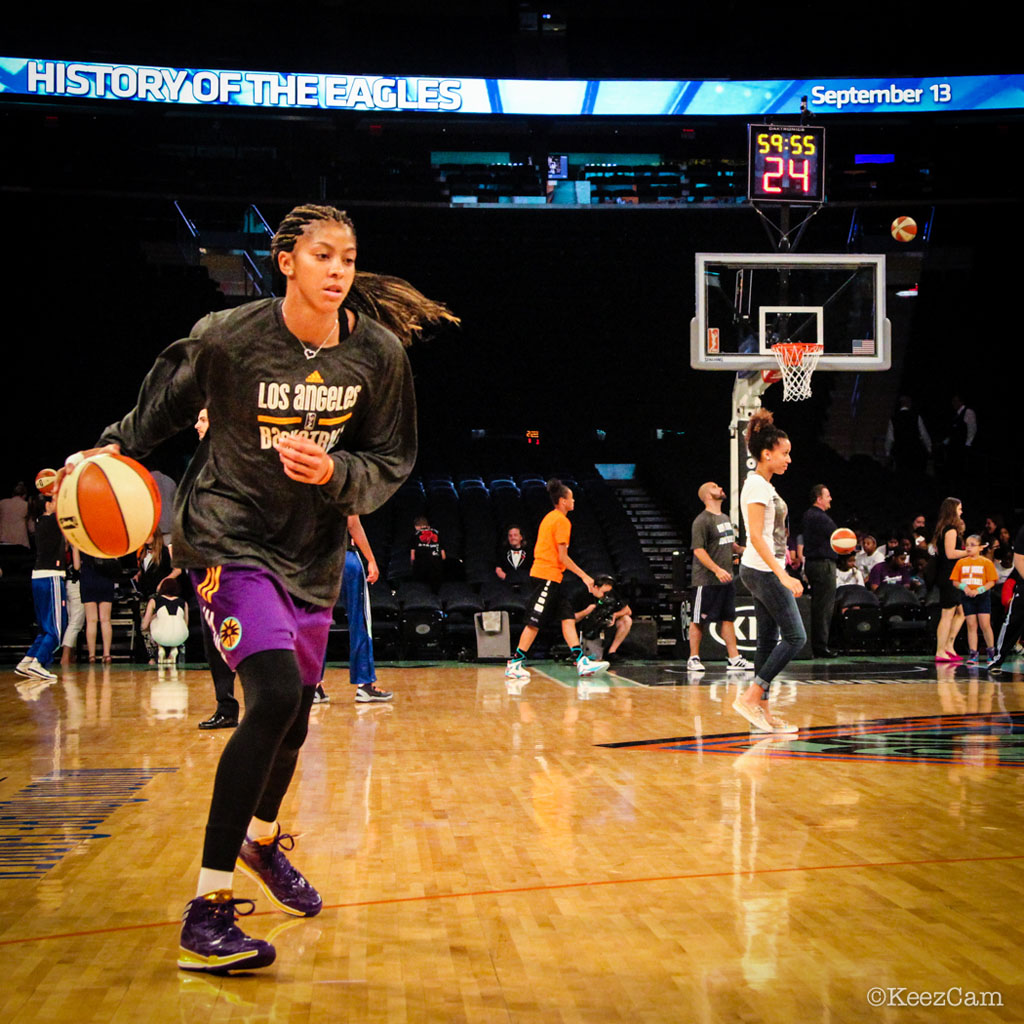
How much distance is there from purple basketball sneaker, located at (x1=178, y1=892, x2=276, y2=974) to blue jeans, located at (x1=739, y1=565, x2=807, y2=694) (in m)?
4.49

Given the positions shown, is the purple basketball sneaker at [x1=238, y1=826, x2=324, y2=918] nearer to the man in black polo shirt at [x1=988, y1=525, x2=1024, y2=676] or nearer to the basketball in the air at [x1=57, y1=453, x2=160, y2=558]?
the basketball in the air at [x1=57, y1=453, x2=160, y2=558]

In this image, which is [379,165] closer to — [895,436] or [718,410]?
[718,410]

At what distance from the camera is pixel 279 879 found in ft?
10.6

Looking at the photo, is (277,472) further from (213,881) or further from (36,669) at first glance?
(36,669)

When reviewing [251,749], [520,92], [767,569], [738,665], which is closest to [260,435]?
[251,749]

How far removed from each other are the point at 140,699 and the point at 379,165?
16.6 metres

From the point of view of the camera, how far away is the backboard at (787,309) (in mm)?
12602

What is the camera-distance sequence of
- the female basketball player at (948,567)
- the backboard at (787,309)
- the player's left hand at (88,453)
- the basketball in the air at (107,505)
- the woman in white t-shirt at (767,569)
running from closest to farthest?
the player's left hand at (88,453) < the basketball in the air at (107,505) < the woman in white t-shirt at (767,569) < the female basketball player at (948,567) < the backboard at (787,309)

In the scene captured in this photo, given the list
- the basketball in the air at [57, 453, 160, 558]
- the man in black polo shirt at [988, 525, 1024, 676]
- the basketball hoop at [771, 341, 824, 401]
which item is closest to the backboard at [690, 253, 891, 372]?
the basketball hoop at [771, 341, 824, 401]

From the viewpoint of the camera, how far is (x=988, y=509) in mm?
19484

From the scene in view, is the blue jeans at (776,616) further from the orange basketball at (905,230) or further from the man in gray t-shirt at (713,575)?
Answer: the orange basketball at (905,230)

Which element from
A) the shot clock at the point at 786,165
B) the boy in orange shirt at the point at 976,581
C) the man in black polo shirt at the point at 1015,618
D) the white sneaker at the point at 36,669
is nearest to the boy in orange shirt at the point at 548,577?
the man in black polo shirt at the point at 1015,618

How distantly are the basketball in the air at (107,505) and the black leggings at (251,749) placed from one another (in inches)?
31.0

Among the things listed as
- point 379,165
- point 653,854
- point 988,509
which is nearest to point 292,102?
point 379,165
